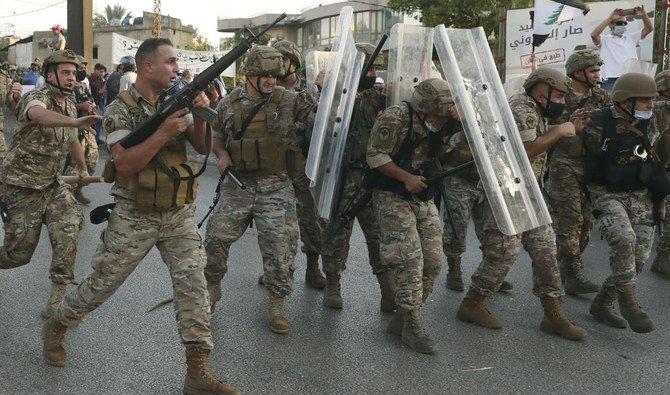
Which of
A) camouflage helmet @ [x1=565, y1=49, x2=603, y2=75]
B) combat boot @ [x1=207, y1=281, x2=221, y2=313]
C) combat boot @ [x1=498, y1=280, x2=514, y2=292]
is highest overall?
camouflage helmet @ [x1=565, y1=49, x2=603, y2=75]

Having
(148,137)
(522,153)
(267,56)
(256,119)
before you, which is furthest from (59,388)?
(522,153)

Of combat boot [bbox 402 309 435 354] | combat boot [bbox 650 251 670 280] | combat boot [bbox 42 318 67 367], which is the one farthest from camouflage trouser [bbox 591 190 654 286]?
combat boot [bbox 42 318 67 367]

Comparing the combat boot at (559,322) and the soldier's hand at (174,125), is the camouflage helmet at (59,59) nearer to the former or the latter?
the soldier's hand at (174,125)

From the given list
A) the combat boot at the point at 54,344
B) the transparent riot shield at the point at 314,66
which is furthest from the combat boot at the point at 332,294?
the combat boot at the point at 54,344

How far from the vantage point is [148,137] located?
12.0ft

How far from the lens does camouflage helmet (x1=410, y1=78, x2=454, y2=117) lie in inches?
178

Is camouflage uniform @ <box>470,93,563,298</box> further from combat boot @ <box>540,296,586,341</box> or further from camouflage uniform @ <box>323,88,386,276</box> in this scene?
camouflage uniform @ <box>323,88,386,276</box>

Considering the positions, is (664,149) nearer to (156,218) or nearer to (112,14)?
(156,218)

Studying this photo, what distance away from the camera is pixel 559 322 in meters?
4.92

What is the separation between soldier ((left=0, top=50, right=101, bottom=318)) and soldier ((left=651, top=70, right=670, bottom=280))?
4.35m

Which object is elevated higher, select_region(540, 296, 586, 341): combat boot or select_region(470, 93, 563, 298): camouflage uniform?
select_region(470, 93, 563, 298): camouflage uniform

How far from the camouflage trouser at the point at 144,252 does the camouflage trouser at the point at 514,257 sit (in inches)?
80.1

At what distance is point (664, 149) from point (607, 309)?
1.63 m

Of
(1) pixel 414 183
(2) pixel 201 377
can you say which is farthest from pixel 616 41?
(2) pixel 201 377
